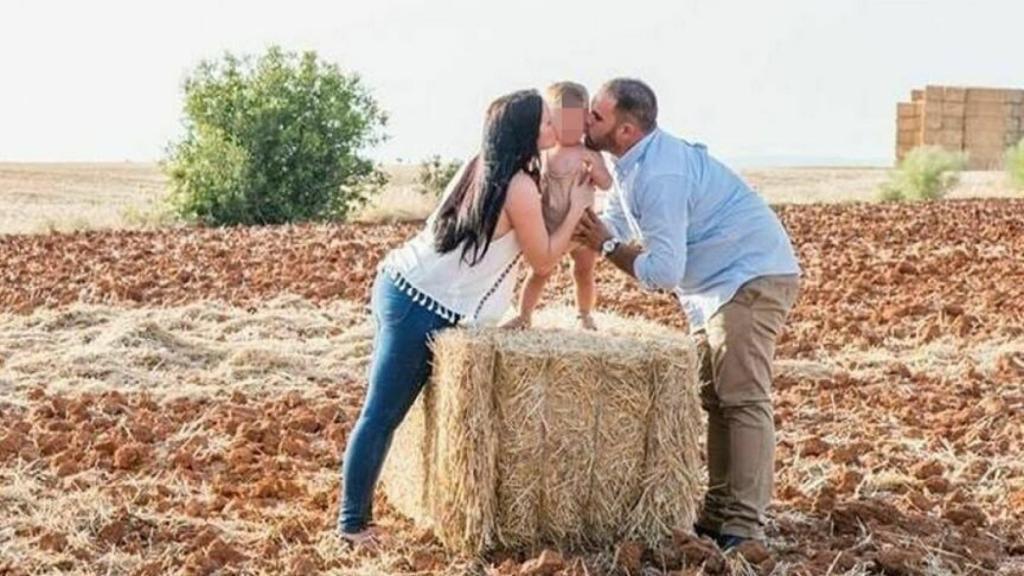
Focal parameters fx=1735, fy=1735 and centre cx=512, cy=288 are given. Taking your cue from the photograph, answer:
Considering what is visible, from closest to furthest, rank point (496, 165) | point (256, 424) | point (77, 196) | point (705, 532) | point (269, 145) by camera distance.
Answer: point (496, 165) < point (705, 532) < point (256, 424) < point (269, 145) < point (77, 196)

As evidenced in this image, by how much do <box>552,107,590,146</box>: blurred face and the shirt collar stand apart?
15 centimetres

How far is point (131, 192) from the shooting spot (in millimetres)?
39812

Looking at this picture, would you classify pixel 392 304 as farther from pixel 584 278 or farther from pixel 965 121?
pixel 965 121

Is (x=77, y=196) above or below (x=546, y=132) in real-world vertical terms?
below

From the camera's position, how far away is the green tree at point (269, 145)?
75.2 feet

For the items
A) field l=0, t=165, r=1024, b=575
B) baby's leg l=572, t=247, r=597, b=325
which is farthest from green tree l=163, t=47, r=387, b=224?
baby's leg l=572, t=247, r=597, b=325

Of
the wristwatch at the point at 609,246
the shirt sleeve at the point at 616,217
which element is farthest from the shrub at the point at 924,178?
the wristwatch at the point at 609,246

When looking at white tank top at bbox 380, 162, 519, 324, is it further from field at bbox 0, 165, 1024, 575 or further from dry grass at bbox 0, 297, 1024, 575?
field at bbox 0, 165, 1024, 575

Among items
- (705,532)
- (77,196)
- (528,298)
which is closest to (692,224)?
(528,298)

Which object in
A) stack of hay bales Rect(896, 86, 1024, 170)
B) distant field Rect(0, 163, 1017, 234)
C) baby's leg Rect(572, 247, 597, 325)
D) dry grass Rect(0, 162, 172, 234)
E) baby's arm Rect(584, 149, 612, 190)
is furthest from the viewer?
stack of hay bales Rect(896, 86, 1024, 170)

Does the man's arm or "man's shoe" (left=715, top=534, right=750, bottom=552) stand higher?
the man's arm

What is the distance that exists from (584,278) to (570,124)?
Result: 738mm

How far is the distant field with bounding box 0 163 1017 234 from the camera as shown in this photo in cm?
2281

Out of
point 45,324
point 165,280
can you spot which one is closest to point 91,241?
point 165,280
